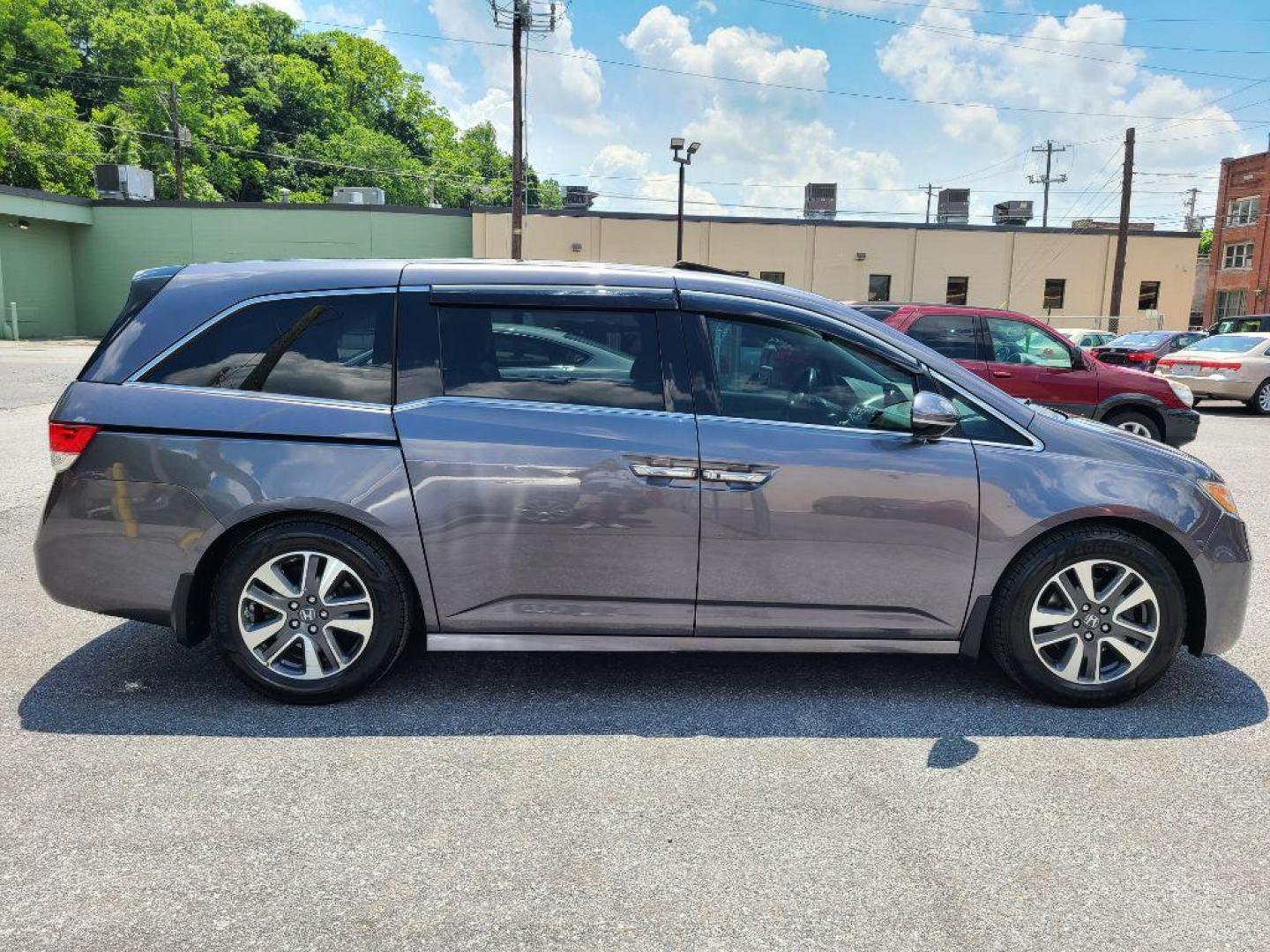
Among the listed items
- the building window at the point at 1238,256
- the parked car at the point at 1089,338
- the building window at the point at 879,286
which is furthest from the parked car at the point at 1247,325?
the building window at the point at 1238,256

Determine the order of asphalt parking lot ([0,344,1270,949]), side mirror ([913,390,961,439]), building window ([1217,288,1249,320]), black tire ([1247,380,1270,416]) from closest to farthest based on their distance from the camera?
asphalt parking lot ([0,344,1270,949])
side mirror ([913,390,961,439])
black tire ([1247,380,1270,416])
building window ([1217,288,1249,320])

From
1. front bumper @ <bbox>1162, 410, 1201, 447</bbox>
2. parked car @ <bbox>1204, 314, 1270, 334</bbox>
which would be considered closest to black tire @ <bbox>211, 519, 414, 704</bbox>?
front bumper @ <bbox>1162, 410, 1201, 447</bbox>

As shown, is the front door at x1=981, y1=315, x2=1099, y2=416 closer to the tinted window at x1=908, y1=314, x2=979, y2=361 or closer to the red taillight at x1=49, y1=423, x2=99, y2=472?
the tinted window at x1=908, y1=314, x2=979, y2=361

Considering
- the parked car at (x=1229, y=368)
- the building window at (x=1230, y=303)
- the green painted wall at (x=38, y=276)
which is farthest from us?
the building window at (x=1230, y=303)

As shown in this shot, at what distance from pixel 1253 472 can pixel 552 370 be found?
31.0 feet

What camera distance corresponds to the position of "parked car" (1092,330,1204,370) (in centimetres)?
1925

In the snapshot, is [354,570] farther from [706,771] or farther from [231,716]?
[706,771]

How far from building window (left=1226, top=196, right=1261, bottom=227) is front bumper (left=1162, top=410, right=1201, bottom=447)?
48.4 m

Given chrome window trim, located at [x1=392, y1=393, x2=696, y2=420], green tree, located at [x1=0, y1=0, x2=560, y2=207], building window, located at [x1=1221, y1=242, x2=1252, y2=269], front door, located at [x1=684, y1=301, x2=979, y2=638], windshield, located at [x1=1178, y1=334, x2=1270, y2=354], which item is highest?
green tree, located at [x1=0, y1=0, x2=560, y2=207]

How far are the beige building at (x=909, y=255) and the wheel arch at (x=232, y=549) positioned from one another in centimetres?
3348

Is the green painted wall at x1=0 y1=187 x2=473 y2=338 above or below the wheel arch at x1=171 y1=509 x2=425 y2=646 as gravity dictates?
above

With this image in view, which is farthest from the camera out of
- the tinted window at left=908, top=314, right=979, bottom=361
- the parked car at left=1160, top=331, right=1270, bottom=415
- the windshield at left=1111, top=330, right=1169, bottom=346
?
the windshield at left=1111, top=330, right=1169, bottom=346

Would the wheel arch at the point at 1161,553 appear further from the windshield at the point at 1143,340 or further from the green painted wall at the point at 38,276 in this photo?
the green painted wall at the point at 38,276

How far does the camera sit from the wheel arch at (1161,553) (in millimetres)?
3758
